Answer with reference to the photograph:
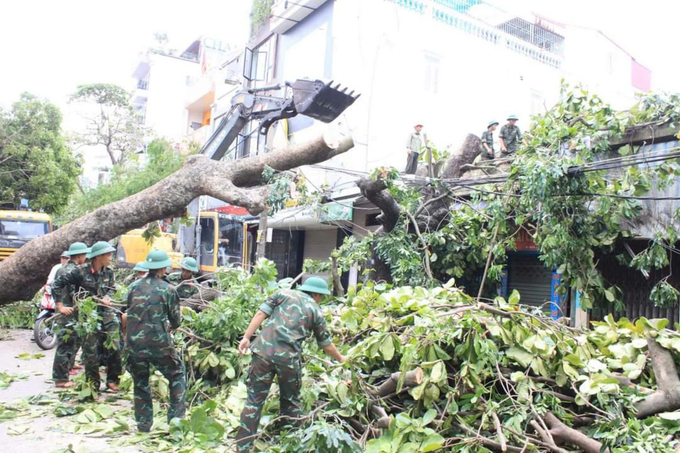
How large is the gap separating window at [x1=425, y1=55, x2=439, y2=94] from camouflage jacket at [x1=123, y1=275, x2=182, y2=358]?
1330 centimetres

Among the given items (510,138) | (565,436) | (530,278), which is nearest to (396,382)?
(565,436)

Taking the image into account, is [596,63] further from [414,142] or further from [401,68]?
[414,142]

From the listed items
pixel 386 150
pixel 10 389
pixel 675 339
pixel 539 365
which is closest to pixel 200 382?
pixel 10 389

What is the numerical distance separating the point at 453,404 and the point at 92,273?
4.66 meters

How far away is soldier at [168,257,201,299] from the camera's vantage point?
7.61 metres

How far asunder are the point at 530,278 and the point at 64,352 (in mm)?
7592

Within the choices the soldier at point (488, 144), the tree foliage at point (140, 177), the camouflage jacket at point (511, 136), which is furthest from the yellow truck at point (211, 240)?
the camouflage jacket at point (511, 136)

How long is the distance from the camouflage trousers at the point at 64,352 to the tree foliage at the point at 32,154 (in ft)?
50.9

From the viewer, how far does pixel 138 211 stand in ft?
23.9

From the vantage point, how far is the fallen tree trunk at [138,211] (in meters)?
7.07

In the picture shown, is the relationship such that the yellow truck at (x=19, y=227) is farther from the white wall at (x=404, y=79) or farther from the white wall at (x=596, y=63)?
the white wall at (x=596, y=63)

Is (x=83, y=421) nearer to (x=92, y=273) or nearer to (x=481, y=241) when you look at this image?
(x=92, y=273)

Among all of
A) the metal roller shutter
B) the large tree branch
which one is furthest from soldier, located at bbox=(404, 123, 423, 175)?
the large tree branch

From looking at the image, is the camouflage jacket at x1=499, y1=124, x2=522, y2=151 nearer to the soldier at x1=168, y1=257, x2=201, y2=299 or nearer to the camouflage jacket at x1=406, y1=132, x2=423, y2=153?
the camouflage jacket at x1=406, y1=132, x2=423, y2=153
